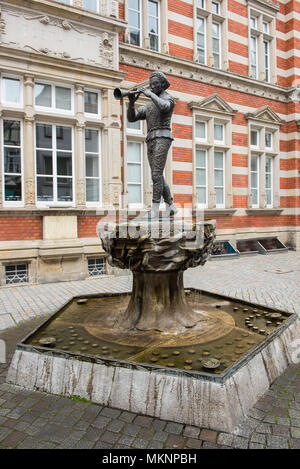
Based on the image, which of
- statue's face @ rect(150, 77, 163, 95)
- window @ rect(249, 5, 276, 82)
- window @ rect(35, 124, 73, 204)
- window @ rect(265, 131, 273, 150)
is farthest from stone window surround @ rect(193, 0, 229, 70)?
statue's face @ rect(150, 77, 163, 95)

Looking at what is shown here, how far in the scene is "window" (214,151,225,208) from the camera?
42.4 feet

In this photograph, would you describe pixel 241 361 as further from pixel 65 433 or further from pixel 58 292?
pixel 58 292

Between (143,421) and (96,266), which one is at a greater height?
(96,266)

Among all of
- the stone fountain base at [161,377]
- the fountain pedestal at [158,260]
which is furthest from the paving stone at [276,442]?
the fountain pedestal at [158,260]

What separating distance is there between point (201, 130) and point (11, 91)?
21.8 ft

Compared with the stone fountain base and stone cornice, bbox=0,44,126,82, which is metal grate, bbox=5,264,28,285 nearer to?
stone cornice, bbox=0,44,126,82

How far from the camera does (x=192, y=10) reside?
39.0 ft

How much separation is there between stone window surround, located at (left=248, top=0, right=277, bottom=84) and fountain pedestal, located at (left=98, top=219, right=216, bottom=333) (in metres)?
11.7

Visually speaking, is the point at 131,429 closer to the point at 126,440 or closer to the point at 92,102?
the point at 126,440

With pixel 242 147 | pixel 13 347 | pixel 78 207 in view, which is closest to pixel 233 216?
pixel 242 147

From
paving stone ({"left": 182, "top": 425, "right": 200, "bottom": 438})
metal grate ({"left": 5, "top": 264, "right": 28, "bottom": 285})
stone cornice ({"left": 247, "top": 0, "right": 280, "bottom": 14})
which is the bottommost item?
paving stone ({"left": 182, "top": 425, "right": 200, "bottom": 438})

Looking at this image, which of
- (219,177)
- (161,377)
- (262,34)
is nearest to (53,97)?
(219,177)

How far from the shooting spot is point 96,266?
9648 mm
